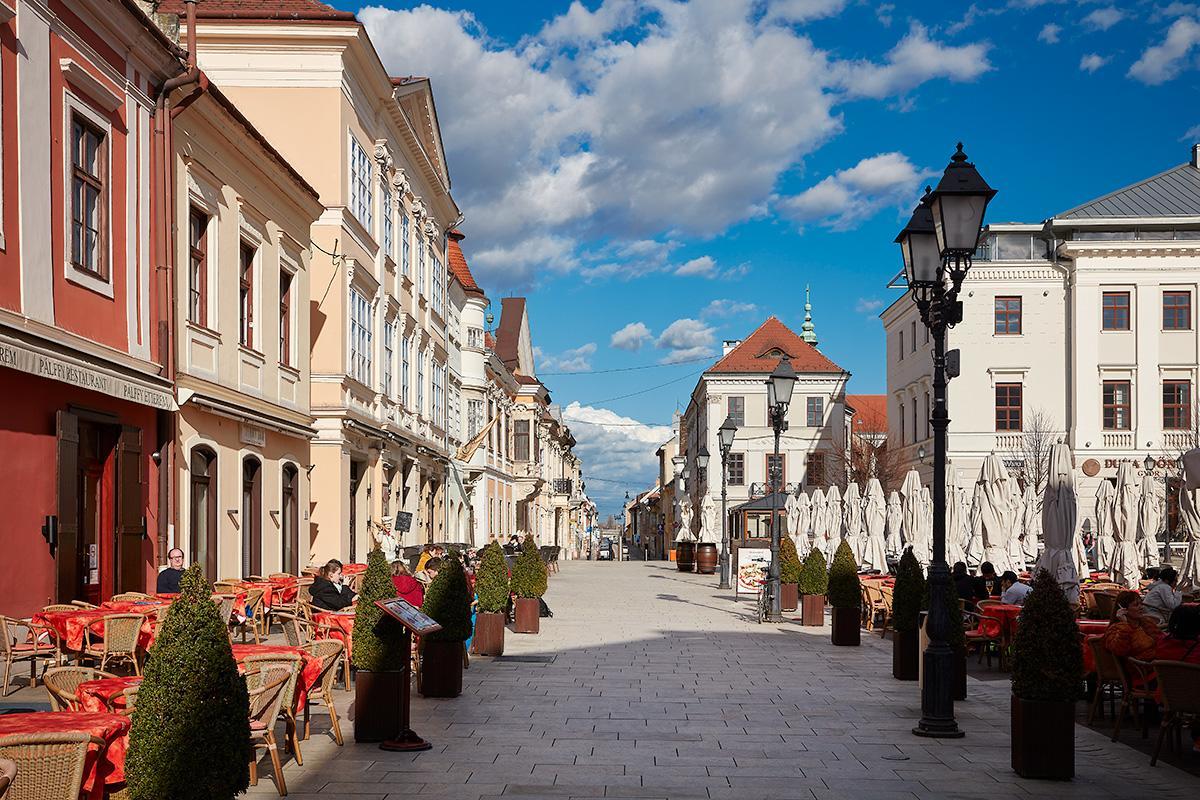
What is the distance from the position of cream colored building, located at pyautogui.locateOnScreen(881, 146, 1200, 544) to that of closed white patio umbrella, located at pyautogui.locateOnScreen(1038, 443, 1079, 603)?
113ft

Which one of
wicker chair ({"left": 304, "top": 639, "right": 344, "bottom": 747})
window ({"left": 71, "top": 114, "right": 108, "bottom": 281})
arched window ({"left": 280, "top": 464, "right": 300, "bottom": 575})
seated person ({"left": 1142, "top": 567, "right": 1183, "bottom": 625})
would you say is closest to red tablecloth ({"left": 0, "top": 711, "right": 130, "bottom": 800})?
wicker chair ({"left": 304, "top": 639, "right": 344, "bottom": 747})

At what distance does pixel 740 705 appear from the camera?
13.0m

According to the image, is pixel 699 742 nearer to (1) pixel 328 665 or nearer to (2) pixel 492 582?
(1) pixel 328 665

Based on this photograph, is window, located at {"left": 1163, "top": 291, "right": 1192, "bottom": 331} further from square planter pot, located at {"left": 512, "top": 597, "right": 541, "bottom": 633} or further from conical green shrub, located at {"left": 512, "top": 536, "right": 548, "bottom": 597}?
square planter pot, located at {"left": 512, "top": 597, "right": 541, "bottom": 633}

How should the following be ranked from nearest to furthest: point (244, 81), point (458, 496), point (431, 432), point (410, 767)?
point (410, 767) < point (244, 81) < point (431, 432) < point (458, 496)

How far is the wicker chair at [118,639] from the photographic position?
11.5m

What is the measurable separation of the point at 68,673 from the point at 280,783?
1576 millimetres

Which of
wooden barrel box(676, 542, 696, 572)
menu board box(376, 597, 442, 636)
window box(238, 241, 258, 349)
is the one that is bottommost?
wooden barrel box(676, 542, 696, 572)

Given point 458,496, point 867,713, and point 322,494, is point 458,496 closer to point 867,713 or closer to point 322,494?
point 322,494

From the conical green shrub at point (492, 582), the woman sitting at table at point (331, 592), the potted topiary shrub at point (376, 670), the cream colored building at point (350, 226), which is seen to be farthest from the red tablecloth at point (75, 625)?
the cream colored building at point (350, 226)

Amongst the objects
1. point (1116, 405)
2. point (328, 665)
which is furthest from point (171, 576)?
point (1116, 405)

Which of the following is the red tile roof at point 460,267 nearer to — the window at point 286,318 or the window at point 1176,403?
the window at point 286,318

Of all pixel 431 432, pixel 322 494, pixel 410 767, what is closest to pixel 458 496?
pixel 431 432

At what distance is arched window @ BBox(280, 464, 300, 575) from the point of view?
23.9 m
